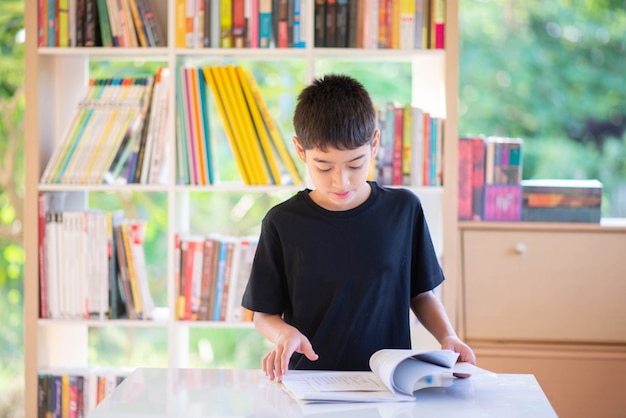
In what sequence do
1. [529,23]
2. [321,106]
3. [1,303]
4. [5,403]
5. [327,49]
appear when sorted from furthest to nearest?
[529,23] → [1,303] → [5,403] → [327,49] → [321,106]

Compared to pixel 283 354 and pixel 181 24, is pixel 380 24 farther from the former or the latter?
pixel 283 354

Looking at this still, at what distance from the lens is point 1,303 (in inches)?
165

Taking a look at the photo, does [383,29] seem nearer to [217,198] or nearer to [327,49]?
[327,49]

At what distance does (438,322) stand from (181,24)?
55.8 inches

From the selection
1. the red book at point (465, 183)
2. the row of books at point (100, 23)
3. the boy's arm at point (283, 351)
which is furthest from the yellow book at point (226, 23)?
the boy's arm at point (283, 351)

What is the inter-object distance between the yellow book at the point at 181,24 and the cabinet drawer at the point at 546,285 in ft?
3.57

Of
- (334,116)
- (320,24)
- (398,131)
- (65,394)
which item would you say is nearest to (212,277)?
(65,394)

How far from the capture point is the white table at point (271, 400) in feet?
4.09

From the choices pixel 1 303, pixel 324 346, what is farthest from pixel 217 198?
pixel 324 346

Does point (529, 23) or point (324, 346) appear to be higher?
point (529, 23)

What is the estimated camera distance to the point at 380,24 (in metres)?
2.57

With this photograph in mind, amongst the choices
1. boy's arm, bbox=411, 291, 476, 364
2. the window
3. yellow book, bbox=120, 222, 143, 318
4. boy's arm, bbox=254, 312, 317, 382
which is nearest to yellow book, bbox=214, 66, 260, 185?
yellow book, bbox=120, 222, 143, 318

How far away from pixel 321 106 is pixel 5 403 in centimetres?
294

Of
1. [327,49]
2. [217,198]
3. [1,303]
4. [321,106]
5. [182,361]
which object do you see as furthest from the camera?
[217,198]
